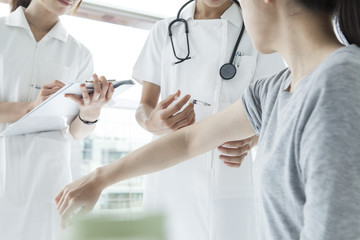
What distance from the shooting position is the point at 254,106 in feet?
3.26

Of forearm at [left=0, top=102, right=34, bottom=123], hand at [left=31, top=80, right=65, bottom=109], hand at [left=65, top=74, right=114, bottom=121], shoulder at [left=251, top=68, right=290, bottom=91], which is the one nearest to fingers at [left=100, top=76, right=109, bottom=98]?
hand at [left=65, top=74, right=114, bottom=121]

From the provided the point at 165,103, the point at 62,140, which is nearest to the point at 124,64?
the point at 62,140

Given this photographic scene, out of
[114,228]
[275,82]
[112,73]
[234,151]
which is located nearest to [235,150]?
[234,151]

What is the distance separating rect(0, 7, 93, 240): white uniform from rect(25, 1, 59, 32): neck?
4 cm

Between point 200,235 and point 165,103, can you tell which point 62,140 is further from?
point 200,235

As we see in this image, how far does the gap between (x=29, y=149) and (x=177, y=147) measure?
2.41 ft

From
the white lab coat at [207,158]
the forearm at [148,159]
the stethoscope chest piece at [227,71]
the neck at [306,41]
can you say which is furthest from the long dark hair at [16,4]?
the neck at [306,41]

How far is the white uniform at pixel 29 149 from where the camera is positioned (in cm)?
147

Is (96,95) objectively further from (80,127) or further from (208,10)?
(208,10)

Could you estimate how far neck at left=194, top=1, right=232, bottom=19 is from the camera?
164cm

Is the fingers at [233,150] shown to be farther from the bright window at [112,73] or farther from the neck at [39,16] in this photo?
the bright window at [112,73]

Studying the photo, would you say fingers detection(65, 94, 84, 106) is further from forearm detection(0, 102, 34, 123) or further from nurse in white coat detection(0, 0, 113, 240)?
forearm detection(0, 102, 34, 123)

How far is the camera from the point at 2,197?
1.46m

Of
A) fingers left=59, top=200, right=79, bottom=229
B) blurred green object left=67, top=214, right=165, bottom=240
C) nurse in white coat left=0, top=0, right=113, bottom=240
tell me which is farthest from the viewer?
nurse in white coat left=0, top=0, right=113, bottom=240
